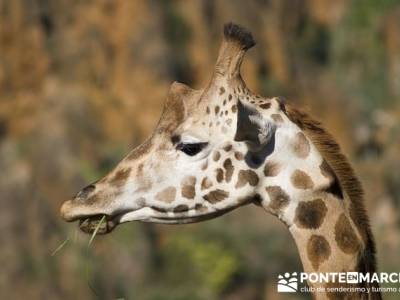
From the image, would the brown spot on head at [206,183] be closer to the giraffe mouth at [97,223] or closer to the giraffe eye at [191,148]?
the giraffe eye at [191,148]

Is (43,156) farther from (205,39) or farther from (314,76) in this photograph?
(314,76)

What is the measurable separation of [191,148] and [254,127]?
0.39 metres

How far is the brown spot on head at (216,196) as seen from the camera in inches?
279

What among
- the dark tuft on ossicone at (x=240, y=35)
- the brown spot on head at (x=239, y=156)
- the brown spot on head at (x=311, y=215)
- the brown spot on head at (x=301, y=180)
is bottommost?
the brown spot on head at (x=311, y=215)

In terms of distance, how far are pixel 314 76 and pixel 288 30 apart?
169 centimetres

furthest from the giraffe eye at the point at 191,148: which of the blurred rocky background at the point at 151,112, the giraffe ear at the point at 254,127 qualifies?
the blurred rocky background at the point at 151,112

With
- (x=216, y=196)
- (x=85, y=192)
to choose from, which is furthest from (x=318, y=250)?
(x=85, y=192)

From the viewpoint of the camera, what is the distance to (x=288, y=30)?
38969mm

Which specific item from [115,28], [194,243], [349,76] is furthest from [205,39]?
[194,243]

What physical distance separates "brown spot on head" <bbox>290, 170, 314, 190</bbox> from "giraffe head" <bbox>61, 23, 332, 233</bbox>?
0.12 meters

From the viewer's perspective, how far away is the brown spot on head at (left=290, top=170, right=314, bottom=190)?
6.91m

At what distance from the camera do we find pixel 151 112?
3319 centimetres

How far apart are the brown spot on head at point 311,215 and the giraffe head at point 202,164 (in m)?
0.27

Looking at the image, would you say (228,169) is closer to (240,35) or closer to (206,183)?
(206,183)
